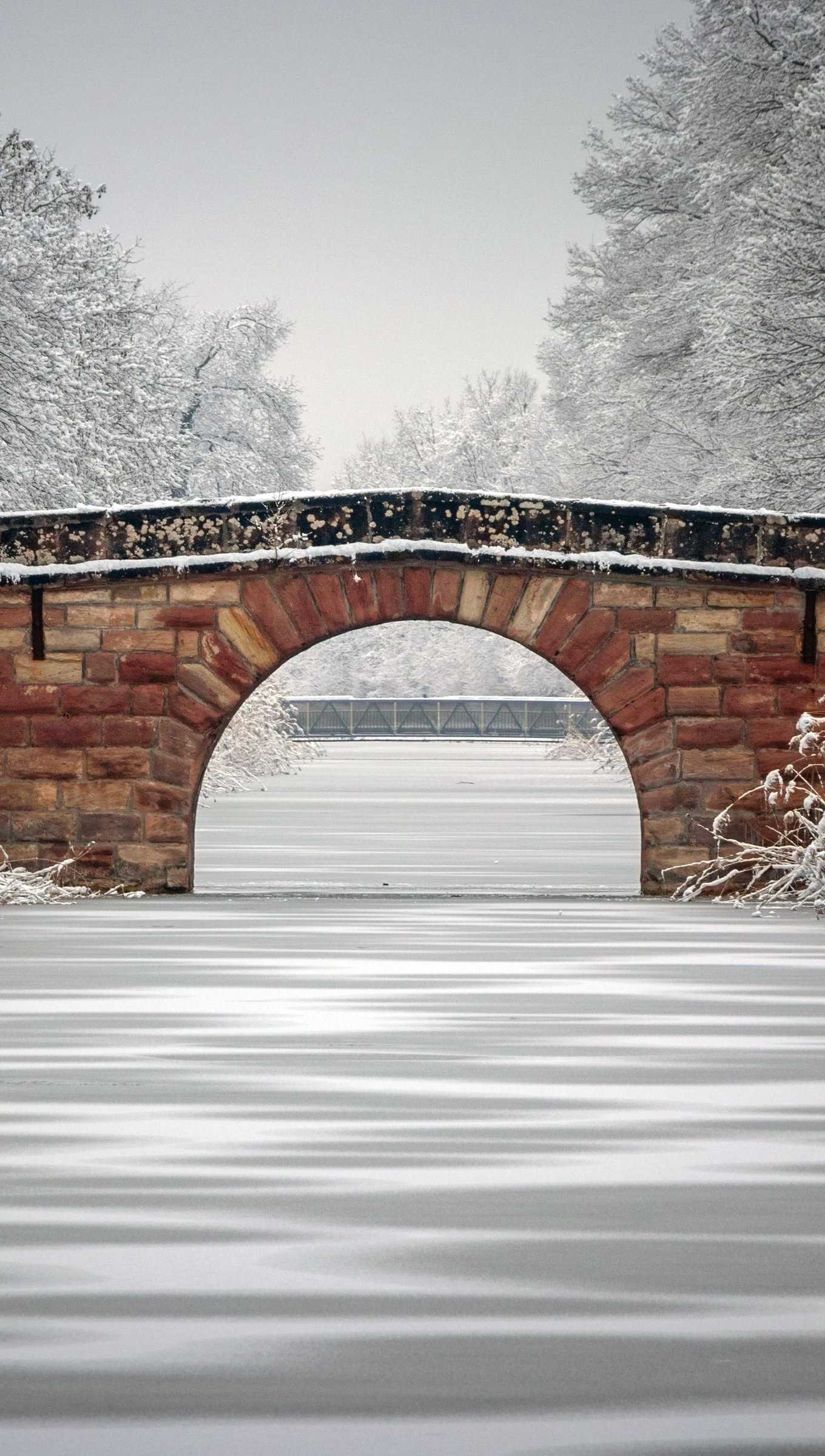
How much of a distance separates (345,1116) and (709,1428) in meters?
2.32

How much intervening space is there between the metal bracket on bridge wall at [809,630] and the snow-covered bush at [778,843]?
31 centimetres

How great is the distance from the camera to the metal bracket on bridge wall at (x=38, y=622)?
1126 centimetres

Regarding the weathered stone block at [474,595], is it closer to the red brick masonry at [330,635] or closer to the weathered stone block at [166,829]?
the red brick masonry at [330,635]

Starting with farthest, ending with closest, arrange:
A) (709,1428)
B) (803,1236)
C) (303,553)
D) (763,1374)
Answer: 1. (303,553)
2. (803,1236)
3. (763,1374)
4. (709,1428)

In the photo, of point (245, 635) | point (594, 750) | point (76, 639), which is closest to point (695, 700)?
point (245, 635)

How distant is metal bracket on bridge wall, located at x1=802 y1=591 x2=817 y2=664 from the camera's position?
11.2m

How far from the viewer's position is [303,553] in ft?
36.4

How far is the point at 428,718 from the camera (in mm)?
56281

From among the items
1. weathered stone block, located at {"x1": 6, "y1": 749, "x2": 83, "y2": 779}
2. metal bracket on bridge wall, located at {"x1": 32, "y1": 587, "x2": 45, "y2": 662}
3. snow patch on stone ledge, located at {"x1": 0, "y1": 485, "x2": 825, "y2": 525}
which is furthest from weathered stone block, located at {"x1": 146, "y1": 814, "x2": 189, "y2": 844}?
snow patch on stone ledge, located at {"x1": 0, "y1": 485, "x2": 825, "y2": 525}

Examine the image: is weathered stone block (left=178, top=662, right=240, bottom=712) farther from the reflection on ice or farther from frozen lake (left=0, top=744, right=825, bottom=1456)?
the reflection on ice

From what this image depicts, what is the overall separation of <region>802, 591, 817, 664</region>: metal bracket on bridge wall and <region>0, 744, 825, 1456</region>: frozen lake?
1.98 m

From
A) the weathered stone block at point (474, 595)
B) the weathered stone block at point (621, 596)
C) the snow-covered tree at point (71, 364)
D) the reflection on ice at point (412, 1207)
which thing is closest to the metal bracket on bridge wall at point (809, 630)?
the weathered stone block at point (621, 596)

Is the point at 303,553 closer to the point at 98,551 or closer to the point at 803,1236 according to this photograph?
the point at 98,551

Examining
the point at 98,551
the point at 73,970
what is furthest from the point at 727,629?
the point at 73,970
